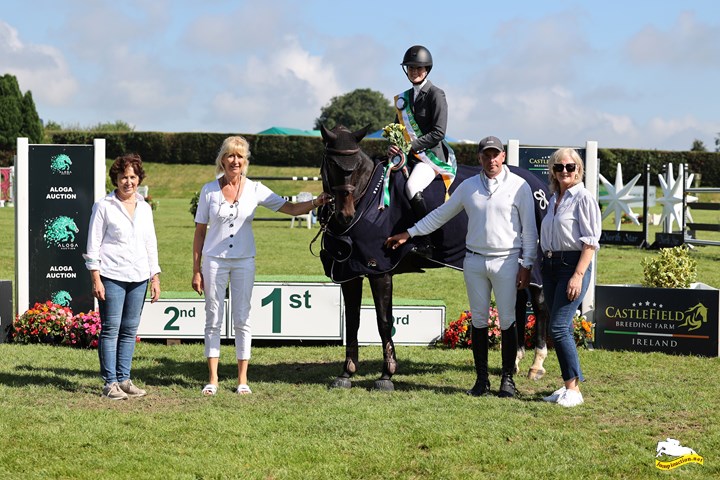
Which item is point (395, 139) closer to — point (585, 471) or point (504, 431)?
point (504, 431)

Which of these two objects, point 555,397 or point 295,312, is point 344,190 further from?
point 295,312

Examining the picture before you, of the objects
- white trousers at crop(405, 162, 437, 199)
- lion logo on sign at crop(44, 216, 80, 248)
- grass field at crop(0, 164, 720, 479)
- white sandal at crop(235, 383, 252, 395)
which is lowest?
grass field at crop(0, 164, 720, 479)

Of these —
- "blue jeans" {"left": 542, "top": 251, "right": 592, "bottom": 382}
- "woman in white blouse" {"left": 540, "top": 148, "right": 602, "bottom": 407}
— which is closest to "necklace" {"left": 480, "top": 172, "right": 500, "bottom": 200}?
"woman in white blouse" {"left": 540, "top": 148, "right": 602, "bottom": 407}

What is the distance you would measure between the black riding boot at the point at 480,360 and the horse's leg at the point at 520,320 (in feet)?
3.16

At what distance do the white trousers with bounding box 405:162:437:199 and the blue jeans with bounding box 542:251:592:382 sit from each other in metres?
1.39

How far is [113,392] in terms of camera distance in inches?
272

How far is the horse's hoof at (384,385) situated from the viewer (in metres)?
7.35

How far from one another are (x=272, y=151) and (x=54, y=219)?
45226 mm

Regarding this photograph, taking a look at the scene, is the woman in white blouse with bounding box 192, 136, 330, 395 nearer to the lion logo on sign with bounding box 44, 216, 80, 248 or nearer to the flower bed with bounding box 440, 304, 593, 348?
the flower bed with bounding box 440, 304, 593, 348

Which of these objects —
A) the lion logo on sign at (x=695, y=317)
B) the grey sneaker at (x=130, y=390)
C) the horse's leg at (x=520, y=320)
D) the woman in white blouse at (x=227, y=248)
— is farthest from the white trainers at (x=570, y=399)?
the grey sneaker at (x=130, y=390)

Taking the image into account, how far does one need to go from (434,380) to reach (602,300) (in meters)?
2.58

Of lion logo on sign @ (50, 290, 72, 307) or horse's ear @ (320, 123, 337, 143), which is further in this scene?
lion logo on sign @ (50, 290, 72, 307)

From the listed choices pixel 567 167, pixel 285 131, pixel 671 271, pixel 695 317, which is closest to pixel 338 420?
pixel 567 167

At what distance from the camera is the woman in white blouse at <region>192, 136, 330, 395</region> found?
7016 millimetres
